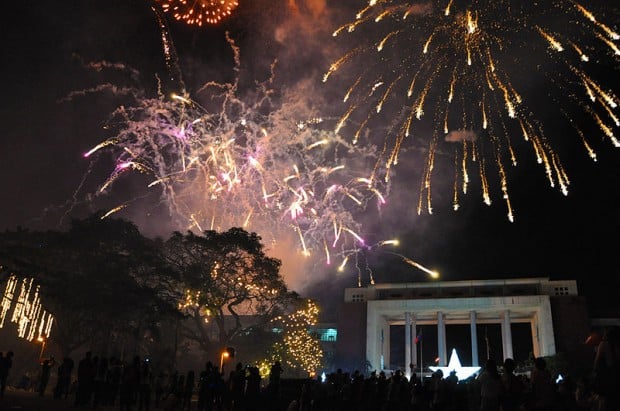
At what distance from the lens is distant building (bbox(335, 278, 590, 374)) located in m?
44.7

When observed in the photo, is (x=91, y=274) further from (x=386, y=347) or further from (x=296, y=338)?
(x=386, y=347)

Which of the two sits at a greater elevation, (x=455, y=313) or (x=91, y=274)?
(x=455, y=313)

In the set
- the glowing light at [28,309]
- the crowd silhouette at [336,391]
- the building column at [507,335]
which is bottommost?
the crowd silhouette at [336,391]

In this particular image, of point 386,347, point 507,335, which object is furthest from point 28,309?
point 507,335

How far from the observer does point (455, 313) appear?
5028cm

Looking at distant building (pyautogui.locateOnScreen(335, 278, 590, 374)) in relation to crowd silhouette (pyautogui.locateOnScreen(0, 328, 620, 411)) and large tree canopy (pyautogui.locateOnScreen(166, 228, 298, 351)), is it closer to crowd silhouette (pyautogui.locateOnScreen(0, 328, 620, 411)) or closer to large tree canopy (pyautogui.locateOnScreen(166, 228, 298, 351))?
large tree canopy (pyautogui.locateOnScreen(166, 228, 298, 351))

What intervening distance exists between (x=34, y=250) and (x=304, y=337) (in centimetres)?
2178

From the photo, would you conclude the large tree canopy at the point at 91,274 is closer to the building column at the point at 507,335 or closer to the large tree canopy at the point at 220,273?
the large tree canopy at the point at 220,273

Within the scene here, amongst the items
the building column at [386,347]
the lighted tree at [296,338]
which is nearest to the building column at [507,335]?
the building column at [386,347]

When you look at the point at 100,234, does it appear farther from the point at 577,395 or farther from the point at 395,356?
the point at 395,356

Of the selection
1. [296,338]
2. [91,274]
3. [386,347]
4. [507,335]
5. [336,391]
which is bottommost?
[336,391]

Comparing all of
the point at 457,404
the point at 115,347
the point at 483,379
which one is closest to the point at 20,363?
the point at 115,347

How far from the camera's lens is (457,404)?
12.3 m

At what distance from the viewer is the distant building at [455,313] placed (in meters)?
44.7
